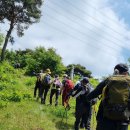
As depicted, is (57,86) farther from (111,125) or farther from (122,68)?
(111,125)

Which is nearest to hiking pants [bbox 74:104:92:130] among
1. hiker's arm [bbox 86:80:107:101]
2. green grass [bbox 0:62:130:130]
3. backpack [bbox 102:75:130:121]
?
green grass [bbox 0:62:130:130]

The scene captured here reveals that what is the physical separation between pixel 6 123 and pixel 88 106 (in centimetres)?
339

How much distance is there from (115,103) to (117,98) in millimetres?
97

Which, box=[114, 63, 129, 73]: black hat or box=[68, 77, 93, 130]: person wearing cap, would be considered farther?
box=[68, 77, 93, 130]: person wearing cap

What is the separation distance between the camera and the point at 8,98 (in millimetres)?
23359

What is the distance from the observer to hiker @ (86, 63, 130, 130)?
24.8 feet

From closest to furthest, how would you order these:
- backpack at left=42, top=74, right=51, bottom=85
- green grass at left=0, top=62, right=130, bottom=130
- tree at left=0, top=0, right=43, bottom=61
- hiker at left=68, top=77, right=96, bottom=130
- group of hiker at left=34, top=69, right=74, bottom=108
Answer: hiker at left=68, top=77, right=96, bottom=130 → green grass at left=0, top=62, right=130, bottom=130 → group of hiker at left=34, top=69, right=74, bottom=108 → backpack at left=42, top=74, right=51, bottom=85 → tree at left=0, top=0, right=43, bottom=61

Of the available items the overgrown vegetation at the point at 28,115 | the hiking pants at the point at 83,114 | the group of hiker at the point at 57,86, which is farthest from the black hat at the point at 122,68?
the group of hiker at the point at 57,86

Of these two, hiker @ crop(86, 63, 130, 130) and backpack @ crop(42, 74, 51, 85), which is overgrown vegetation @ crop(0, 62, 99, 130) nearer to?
backpack @ crop(42, 74, 51, 85)

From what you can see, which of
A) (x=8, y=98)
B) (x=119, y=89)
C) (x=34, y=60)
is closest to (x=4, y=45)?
(x=34, y=60)

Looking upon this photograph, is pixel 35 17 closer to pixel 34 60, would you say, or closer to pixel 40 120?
pixel 34 60

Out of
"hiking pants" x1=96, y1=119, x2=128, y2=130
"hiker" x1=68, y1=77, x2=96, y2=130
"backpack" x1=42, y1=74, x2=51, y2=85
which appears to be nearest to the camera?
"hiking pants" x1=96, y1=119, x2=128, y2=130

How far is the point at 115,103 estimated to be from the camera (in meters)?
7.63

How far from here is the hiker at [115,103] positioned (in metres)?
7.56
